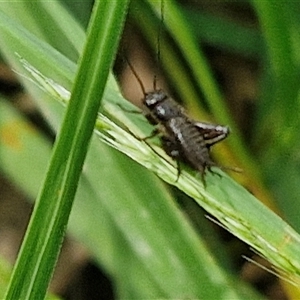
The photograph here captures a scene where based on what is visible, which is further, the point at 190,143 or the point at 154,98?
the point at 154,98

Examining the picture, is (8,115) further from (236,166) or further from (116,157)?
(236,166)

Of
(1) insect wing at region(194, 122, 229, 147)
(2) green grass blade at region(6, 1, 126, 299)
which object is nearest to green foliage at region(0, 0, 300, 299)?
(2) green grass blade at region(6, 1, 126, 299)

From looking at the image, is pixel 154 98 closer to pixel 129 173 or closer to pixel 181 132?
pixel 181 132

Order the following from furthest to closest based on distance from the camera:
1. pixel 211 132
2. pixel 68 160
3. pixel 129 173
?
pixel 211 132
pixel 129 173
pixel 68 160

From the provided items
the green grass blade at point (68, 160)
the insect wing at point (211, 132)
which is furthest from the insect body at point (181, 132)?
the green grass blade at point (68, 160)

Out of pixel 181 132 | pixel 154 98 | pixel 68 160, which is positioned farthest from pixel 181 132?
pixel 68 160

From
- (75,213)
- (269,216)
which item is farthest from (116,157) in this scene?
(269,216)

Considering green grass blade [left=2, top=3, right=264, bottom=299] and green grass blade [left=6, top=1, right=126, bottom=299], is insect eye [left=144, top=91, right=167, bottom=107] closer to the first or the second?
green grass blade [left=2, top=3, right=264, bottom=299]
